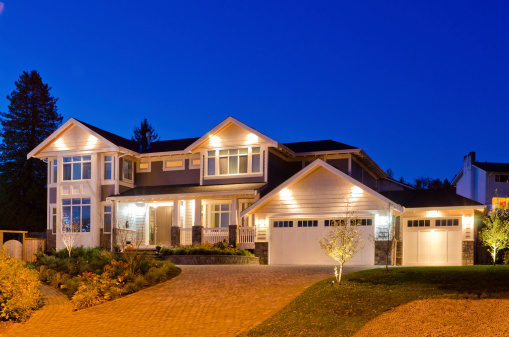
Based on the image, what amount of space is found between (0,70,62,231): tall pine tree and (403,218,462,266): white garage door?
32.5 meters

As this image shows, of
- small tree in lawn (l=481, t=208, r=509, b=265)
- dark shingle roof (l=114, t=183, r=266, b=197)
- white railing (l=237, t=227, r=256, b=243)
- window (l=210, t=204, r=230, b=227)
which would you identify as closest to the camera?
small tree in lawn (l=481, t=208, r=509, b=265)

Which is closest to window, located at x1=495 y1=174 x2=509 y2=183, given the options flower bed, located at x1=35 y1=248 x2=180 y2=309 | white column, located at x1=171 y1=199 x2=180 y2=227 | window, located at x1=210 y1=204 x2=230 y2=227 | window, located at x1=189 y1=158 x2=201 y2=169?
window, located at x1=210 y1=204 x2=230 y2=227

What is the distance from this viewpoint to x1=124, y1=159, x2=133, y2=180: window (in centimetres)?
3344

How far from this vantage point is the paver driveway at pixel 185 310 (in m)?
13.2

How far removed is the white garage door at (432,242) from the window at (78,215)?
17.4 m

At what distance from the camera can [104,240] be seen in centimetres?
3216

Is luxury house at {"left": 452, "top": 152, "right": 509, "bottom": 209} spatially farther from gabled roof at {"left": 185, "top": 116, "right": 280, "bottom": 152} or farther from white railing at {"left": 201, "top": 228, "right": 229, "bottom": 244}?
white railing at {"left": 201, "top": 228, "right": 229, "bottom": 244}

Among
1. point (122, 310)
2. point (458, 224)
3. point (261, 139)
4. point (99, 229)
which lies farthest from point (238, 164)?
point (122, 310)

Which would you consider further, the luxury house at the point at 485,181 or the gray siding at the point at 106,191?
the luxury house at the point at 485,181

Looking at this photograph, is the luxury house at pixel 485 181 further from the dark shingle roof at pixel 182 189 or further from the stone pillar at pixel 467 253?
the dark shingle roof at pixel 182 189

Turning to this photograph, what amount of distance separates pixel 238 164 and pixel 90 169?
343 inches

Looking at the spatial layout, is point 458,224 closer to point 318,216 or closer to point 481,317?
point 318,216

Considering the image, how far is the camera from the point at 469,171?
50781mm

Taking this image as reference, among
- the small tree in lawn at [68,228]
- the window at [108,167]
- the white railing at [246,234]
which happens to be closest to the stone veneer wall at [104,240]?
the small tree in lawn at [68,228]
